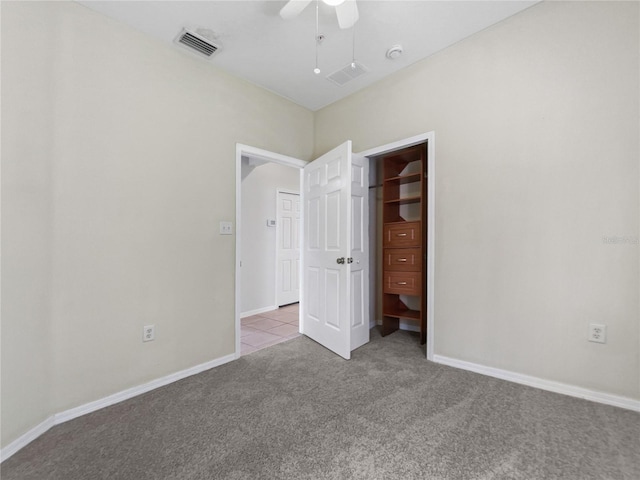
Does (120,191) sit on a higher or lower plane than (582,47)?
lower

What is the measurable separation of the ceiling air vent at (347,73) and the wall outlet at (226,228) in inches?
70.6

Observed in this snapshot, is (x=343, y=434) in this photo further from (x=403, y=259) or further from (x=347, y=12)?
(x=347, y=12)

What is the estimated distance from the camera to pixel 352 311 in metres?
2.87

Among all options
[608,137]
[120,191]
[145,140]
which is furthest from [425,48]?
[120,191]

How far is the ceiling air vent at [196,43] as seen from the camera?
222 cm

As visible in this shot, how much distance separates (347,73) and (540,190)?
1996mm

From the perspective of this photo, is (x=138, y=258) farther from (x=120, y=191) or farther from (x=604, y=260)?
(x=604, y=260)

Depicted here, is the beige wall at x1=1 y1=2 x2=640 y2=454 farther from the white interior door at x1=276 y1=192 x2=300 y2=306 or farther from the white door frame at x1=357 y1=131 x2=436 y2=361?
the white interior door at x1=276 y1=192 x2=300 y2=306

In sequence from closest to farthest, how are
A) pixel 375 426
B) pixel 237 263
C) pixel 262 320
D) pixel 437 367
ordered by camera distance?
pixel 375 426 < pixel 437 367 < pixel 237 263 < pixel 262 320

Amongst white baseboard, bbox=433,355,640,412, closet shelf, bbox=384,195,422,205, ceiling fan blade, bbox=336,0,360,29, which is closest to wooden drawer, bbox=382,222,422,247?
closet shelf, bbox=384,195,422,205

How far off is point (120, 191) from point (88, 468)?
165 centimetres

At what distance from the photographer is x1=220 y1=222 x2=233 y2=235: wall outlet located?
2.64 metres

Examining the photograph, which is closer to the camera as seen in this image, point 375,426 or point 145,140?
point 375,426

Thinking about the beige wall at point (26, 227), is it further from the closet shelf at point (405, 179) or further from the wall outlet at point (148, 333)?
the closet shelf at point (405, 179)
